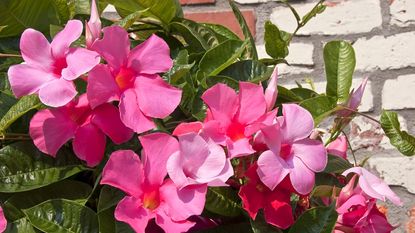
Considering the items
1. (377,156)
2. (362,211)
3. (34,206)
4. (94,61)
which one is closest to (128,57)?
(94,61)

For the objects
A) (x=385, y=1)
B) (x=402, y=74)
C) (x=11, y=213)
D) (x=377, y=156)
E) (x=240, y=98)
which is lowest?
(x=377, y=156)

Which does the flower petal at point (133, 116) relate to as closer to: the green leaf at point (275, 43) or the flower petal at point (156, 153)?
the flower petal at point (156, 153)

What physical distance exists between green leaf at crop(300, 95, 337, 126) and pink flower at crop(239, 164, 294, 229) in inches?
5.1

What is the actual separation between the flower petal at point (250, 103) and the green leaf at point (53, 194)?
0.56 feet

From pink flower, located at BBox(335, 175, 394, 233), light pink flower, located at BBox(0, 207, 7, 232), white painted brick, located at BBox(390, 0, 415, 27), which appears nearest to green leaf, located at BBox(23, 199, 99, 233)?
light pink flower, located at BBox(0, 207, 7, 232)

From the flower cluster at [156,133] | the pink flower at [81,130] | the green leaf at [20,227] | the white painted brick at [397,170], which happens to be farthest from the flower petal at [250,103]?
the white painted brick at [397,170]

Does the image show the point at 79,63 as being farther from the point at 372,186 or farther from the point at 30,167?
the point at 372,186

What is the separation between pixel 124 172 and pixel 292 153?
153 mm

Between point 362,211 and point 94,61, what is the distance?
0.97ft

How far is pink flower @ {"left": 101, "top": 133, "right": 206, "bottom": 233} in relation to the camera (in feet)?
1.88

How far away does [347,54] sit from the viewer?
84 cm

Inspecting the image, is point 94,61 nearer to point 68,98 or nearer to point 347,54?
point 68,98

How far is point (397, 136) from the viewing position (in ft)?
2.45

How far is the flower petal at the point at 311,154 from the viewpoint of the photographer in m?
0.63
